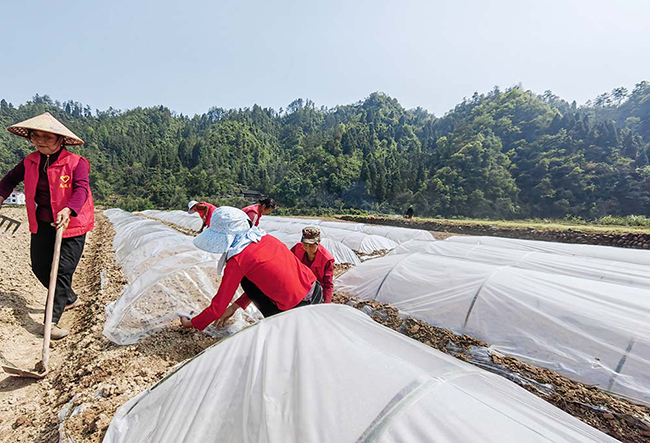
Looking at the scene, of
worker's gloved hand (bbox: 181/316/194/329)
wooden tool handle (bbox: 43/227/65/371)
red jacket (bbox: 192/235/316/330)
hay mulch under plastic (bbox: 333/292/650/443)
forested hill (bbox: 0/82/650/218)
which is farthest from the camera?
forested hill (bbox: 0/82/650/218)

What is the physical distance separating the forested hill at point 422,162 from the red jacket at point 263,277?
122 feet

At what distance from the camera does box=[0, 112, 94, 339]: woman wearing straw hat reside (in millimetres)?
2590

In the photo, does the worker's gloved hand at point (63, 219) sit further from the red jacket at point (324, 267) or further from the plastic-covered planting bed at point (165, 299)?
the red jacket at point (324, 267)

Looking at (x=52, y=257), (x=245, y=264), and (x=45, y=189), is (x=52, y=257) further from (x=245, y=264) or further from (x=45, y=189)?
(x=245, y=264)

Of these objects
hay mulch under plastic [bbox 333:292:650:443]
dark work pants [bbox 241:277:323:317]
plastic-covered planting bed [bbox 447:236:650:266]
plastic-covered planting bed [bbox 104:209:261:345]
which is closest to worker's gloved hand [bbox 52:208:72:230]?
plastic-covered planting bed [bbox 104:209:261:345]

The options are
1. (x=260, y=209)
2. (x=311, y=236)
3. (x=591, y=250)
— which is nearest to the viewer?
(x=311, y=236)

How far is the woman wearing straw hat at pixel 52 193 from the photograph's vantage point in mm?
2590

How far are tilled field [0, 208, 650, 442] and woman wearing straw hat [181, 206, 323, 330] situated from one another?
1.84 feet

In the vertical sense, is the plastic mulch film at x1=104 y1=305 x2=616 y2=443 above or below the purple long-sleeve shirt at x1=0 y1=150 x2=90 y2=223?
below

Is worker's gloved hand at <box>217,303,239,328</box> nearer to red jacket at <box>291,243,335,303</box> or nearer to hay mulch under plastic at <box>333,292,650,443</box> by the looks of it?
red jacket at <box>291,243,335,303</box>

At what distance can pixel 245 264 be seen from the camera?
2.07 m

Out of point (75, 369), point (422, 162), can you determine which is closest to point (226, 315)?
point (75, 369)

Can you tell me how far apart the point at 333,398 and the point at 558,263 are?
5762mm

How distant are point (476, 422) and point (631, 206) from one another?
4565cm
